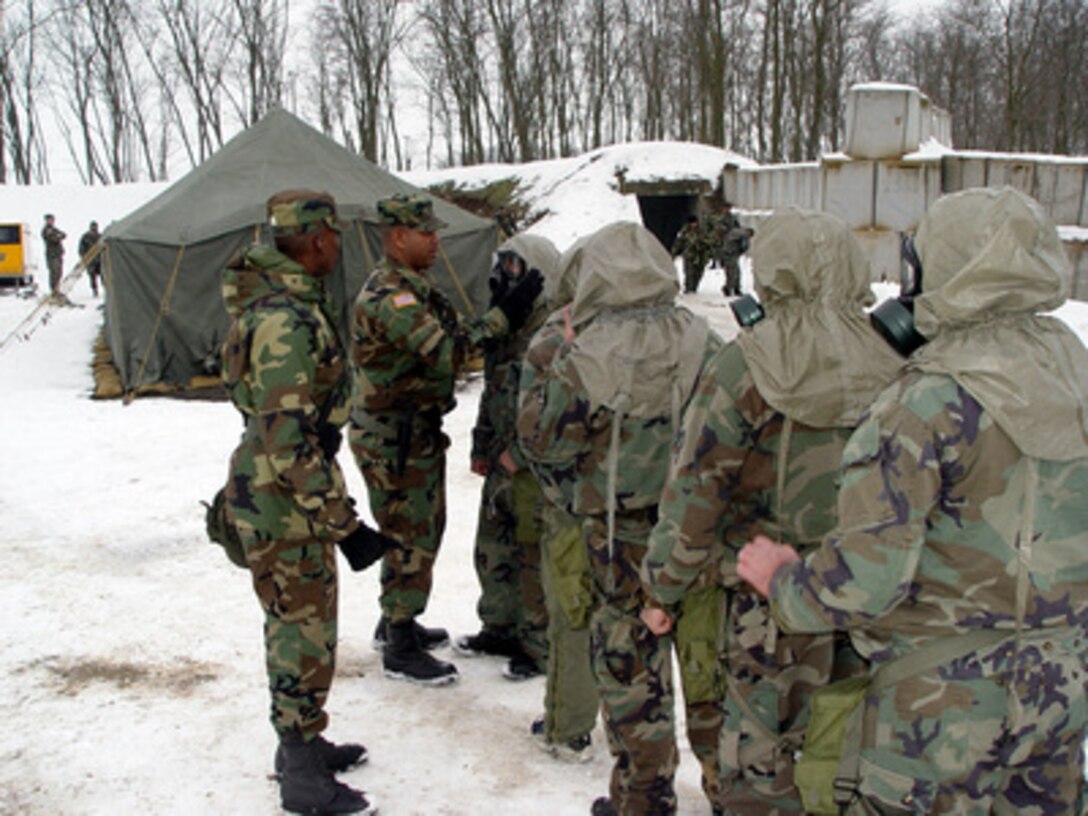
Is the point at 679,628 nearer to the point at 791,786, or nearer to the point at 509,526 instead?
the point at 791,786

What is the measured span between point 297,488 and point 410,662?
1.37 meters

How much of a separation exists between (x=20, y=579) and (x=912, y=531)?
4.77 m

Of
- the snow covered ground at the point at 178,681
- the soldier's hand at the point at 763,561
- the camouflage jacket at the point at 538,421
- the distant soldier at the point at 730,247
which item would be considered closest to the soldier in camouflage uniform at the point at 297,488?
the snow covered ground at the point at 178,681

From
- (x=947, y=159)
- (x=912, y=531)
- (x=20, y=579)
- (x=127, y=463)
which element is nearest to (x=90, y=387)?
(x=127, y=463)

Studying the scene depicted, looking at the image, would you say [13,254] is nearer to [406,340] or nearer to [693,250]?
[693,250]

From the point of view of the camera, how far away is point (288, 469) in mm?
2732

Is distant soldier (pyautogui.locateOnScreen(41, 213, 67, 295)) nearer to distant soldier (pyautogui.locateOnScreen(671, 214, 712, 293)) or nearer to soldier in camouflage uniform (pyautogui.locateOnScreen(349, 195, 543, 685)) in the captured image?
distant soldier (pyautogui.locateOnScreen(671, 214, 712, 293))

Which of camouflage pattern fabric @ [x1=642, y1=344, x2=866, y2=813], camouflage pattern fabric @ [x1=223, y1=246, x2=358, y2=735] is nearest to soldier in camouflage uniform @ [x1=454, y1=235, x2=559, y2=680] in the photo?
camouflage pattern fabric @ [x1=223, y1=246, x2=358, y2=735]

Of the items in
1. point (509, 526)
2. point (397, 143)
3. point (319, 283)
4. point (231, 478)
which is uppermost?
point (397, 143)

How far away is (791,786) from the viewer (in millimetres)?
2266

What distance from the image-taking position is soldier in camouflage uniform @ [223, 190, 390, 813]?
2.76m

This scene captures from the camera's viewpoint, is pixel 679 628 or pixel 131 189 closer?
pixel 679 628

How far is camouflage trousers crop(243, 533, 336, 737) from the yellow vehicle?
66.0 feet

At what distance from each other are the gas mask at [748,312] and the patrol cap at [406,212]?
5.81 ft
